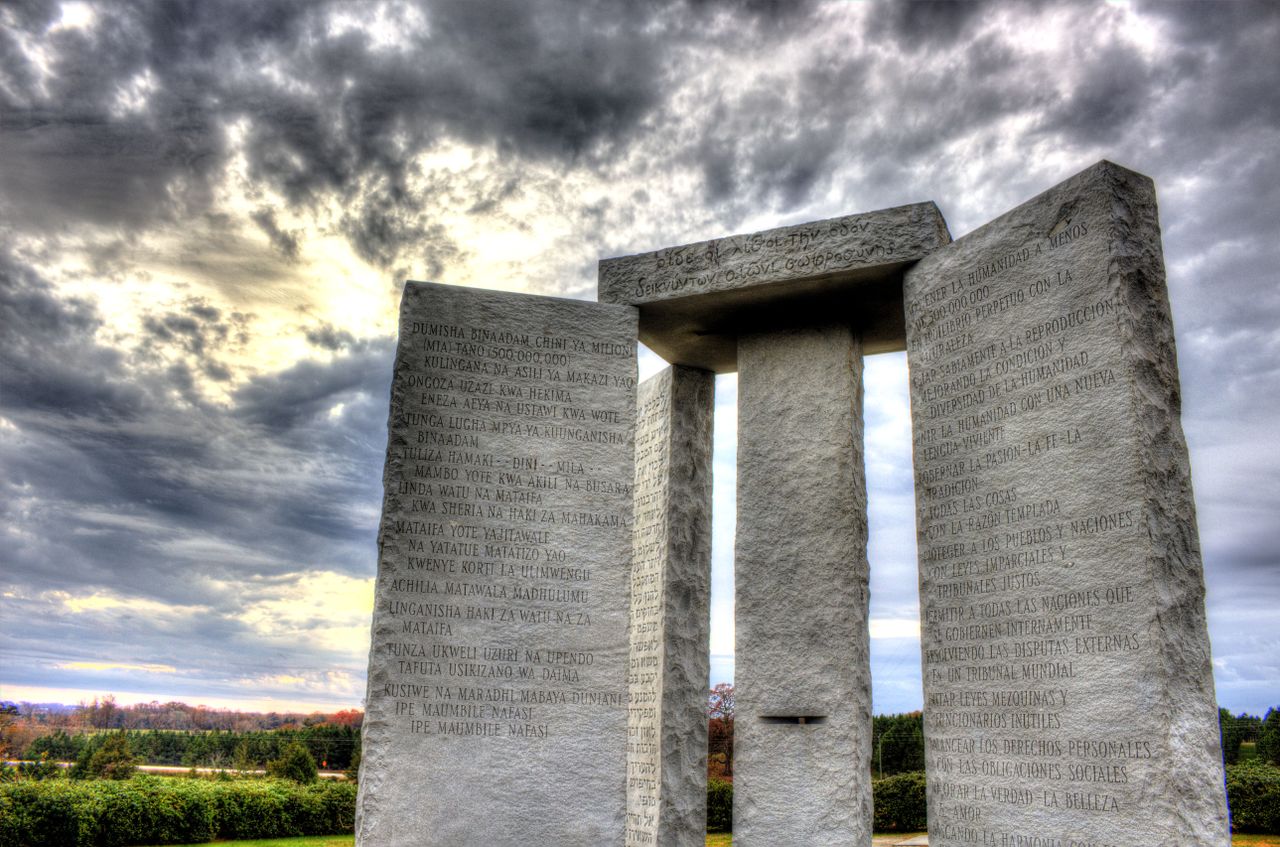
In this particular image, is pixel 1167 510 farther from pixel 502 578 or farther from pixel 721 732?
pixel 721 732

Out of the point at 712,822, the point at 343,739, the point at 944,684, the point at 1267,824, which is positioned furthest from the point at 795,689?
the point at 343,739

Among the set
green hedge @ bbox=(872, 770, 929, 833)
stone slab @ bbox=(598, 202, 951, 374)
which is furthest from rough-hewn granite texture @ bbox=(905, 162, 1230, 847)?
green hedge @ bbox=(872, 770, 929, 833)

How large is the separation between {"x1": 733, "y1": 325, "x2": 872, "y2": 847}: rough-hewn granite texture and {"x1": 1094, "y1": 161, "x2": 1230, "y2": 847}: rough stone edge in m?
2.46

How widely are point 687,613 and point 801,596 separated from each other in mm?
1567

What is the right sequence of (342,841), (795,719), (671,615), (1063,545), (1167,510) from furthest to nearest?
(342,841) < (671,615) < (795,719) < (1063,545) < (1167,510)

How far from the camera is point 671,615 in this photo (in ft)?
28.6

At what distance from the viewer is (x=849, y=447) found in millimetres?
7668

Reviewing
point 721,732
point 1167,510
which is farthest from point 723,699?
point 1167,510

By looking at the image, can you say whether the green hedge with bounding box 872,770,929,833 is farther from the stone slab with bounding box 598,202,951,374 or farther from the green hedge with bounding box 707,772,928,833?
the stone slab with bounding box 598,202,951,374

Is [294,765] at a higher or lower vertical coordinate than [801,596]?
lower

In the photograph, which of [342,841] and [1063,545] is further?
[342,841]

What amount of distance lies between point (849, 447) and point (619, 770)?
3111mm

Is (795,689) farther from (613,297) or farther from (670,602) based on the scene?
(613,297)

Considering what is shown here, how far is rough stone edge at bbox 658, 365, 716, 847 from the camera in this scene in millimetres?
8211
